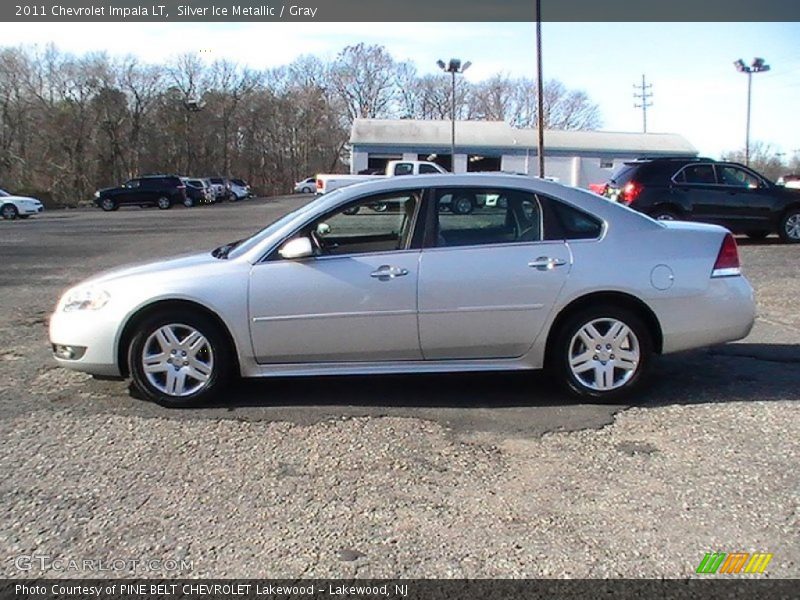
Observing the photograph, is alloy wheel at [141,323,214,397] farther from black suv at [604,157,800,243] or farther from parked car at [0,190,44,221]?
parked car at [0,190,44,221]

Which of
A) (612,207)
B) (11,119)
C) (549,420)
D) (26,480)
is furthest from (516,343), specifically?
(11,119)

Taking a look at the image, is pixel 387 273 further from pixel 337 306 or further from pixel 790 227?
pixel 790 227

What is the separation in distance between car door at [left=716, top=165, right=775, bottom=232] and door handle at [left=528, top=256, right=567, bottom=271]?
10193mm

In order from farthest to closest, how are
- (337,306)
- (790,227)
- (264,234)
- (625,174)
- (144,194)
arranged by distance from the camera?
(144,194) → (790,227) → (625,174) → (264,234) → (337,306)

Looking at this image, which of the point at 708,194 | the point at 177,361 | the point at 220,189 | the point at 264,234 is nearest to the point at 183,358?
the point at 177,361

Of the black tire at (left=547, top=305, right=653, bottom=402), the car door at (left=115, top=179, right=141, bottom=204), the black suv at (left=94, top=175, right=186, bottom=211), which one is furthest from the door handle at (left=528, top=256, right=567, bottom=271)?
the car door at (left=115, top=179, right=141, bottom=204)

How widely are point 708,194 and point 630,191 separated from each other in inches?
64.6

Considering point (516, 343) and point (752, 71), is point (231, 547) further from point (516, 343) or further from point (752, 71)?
point (752, 71)

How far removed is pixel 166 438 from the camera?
398cm

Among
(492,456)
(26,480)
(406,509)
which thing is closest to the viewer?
(406,509)

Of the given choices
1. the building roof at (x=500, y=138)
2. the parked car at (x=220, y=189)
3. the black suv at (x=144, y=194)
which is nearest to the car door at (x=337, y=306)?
the black suv at (x=144, y=194)

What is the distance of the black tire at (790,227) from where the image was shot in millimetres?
13312

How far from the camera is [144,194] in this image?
36750mm

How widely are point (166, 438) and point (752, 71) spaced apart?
52.3 metres
